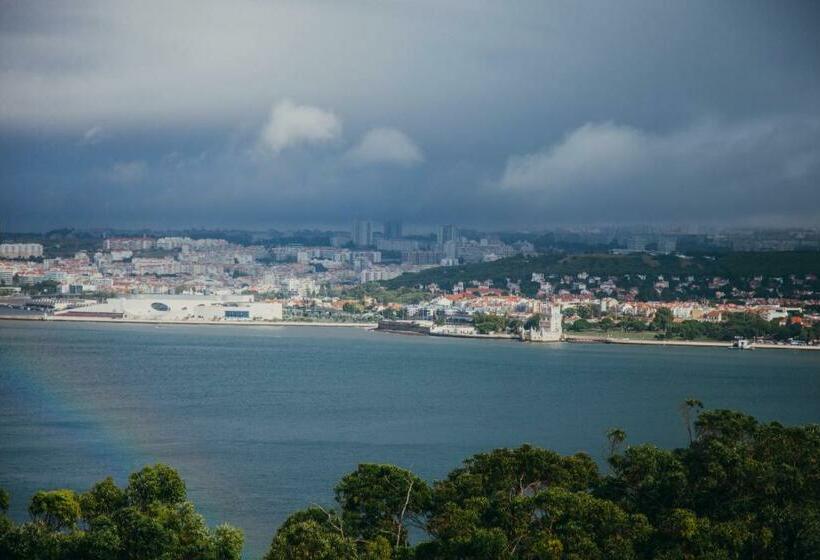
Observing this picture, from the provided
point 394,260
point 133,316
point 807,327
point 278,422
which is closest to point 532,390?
point 278,422

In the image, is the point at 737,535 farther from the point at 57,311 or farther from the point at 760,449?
the point at 57,311

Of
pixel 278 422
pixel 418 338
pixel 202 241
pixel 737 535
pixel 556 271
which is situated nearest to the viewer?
pixel 737 535

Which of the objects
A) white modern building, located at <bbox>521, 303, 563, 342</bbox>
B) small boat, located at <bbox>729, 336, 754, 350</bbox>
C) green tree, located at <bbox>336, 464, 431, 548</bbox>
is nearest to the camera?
green tree, located at <bbox>336, 464, 431, 548</bbox>

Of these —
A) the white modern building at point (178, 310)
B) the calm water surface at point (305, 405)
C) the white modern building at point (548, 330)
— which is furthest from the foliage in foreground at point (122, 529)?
the white modern building at point (178, 310)

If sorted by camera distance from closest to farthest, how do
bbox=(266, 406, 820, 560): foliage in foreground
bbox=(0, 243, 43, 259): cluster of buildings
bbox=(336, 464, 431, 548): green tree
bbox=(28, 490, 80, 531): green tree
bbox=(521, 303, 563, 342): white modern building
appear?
bbox=(266, 406, 820, 560): foliage in foreground → bbox=(28, 490, 80, 531): green tree → bbox=(336, 464, 431, 548): green tree → bbox=(521, 303, 563, 342): white modern building → bbox=(0, 243, 43, 259): cluster of buildings

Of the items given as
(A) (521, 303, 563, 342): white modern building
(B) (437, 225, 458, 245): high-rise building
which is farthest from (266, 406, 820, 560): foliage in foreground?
(B) (437, 225, 458, 245): high-rise building

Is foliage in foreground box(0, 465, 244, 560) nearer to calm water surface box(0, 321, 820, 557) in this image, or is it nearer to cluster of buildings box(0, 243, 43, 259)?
calm water surface box(0, 321, 820, 557)
